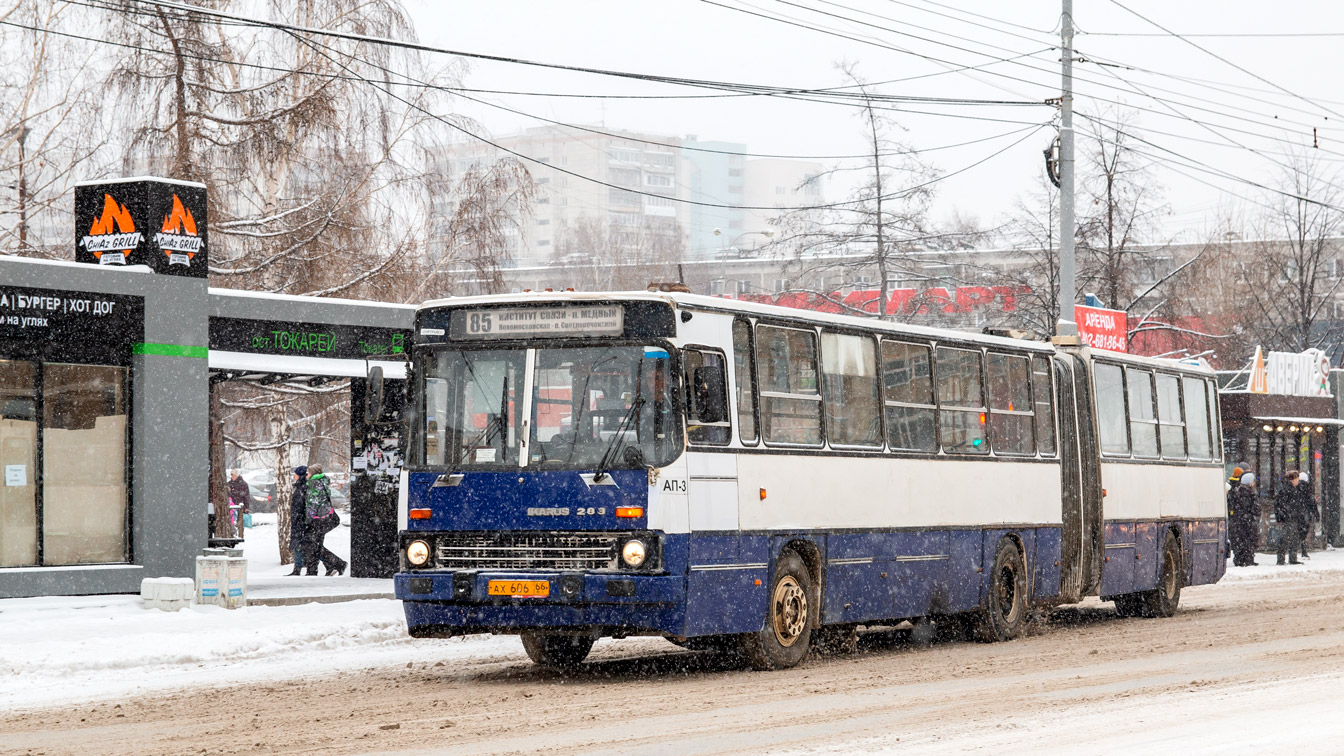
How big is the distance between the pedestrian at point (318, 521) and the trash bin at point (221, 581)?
7023mm

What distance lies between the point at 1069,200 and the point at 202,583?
1539 cm

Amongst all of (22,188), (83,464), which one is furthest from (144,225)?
(22,188)

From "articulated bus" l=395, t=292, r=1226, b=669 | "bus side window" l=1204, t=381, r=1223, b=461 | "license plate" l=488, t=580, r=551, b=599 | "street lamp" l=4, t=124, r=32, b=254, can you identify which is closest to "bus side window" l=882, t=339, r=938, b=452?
"articulated bus" l=395, t=292, r=1226, b=669

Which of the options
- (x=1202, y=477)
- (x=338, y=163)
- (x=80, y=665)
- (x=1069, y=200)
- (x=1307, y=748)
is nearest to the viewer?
(x=1307, y=748)

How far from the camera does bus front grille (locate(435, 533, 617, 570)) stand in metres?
13.3

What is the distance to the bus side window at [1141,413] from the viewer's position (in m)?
21.8

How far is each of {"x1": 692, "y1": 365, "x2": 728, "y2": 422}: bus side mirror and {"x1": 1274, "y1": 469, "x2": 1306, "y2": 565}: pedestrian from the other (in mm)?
24043

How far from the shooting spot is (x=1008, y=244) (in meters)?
41.2

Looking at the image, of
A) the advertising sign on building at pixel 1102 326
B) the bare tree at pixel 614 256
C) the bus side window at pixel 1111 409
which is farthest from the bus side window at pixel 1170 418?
the bare tree at pixel 614 256

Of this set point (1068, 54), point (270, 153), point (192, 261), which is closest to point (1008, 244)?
point (1068, 54)

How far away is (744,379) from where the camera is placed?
14.2m

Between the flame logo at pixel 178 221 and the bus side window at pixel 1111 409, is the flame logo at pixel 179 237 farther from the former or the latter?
the bus side window at pixel 1111 409

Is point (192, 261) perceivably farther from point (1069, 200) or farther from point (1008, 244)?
point (1008, 244)

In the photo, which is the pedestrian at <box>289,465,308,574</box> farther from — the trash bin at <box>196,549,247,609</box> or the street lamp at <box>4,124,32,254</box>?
the trash bin at <box>196,549,247,609</box>
